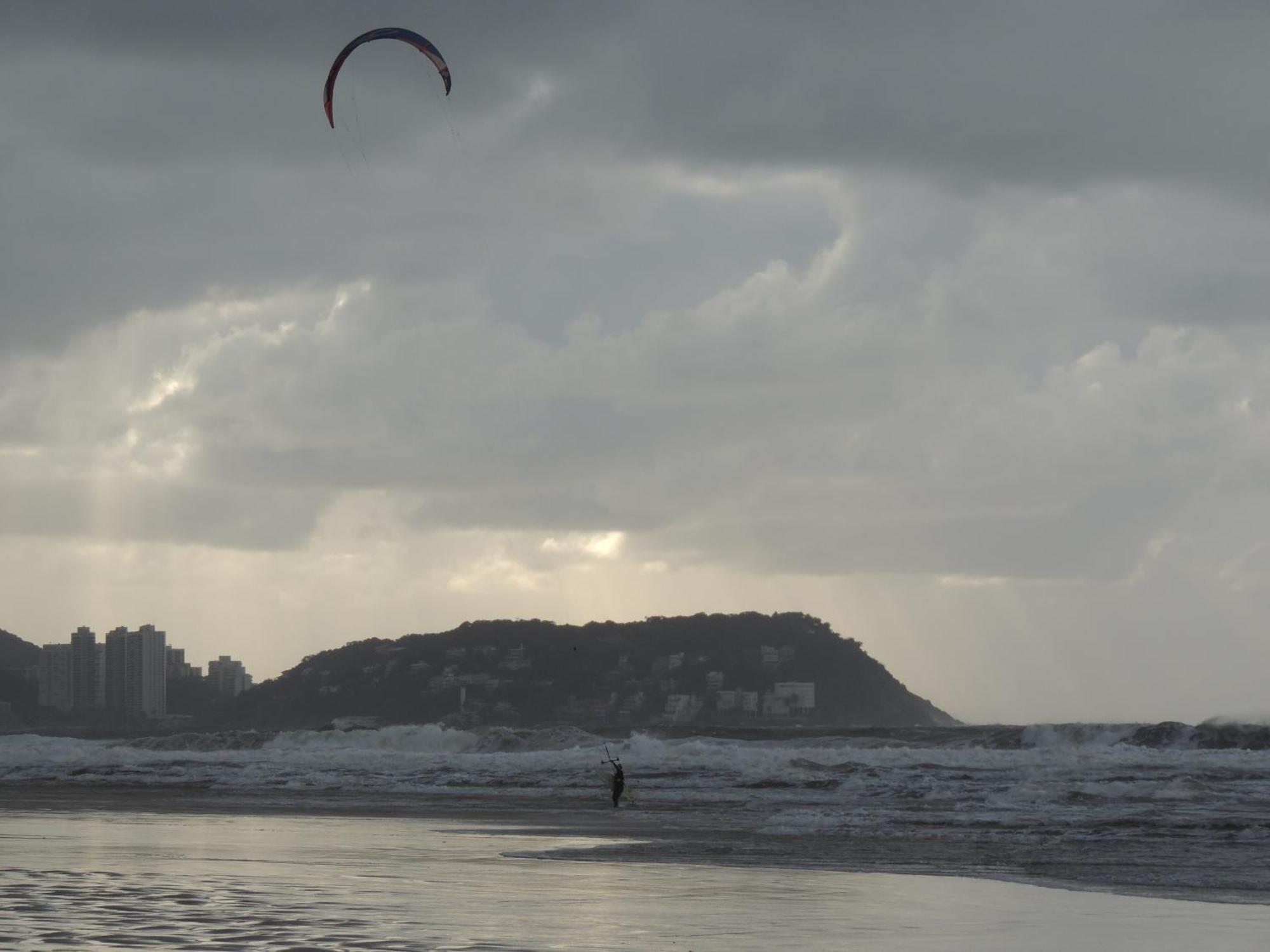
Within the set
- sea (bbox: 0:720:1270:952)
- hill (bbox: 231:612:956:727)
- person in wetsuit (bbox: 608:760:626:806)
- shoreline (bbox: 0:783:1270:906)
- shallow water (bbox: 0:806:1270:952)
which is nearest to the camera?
shallow water (bbox: 0:806:1270:952)

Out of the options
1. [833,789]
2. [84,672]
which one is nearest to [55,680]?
[84,672]

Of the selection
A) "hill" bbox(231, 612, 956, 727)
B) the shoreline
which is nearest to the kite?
the shoreline

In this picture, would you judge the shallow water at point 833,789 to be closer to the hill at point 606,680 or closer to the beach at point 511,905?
the beach at point 511,905

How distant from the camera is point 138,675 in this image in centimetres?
13750

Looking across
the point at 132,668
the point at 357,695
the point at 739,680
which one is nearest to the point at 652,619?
the point at 739,680

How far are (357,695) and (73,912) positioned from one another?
365 ft

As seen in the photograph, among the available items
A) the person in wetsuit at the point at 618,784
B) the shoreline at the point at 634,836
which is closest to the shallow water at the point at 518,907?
the shoreline at the point at 634,836

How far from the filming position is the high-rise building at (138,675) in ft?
432

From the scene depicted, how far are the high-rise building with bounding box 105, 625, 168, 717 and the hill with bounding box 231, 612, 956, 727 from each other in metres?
11.4

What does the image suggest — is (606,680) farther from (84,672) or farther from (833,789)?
(833,789)

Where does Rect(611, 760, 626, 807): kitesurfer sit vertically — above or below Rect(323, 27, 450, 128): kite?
below

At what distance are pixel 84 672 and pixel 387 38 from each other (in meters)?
115

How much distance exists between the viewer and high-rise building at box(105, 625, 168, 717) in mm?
131625

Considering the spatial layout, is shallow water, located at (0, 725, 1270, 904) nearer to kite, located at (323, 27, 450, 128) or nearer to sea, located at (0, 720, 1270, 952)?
sea, located at (0, 720, 1270, 952)
